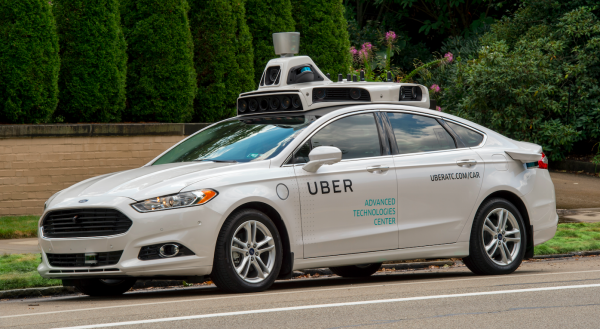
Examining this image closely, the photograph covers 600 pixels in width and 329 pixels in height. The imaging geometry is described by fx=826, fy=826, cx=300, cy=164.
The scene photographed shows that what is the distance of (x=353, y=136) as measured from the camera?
7484 millimetres

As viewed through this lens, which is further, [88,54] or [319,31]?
[319,31]

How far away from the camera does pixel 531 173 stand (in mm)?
8438

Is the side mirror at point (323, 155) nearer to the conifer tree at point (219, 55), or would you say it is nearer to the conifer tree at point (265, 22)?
the conifer tree at point (219, 55)

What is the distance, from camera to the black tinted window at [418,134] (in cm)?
777

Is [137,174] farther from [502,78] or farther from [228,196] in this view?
[502,78]

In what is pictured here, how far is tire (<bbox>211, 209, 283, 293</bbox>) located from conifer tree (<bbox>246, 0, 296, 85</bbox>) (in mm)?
9605

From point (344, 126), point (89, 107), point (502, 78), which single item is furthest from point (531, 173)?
point (502, 78)

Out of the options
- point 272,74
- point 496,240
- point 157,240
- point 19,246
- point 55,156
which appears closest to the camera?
point 157,240

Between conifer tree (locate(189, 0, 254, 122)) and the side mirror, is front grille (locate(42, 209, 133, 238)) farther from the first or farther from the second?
conifer tree (locate(189, 0, 254, 122))

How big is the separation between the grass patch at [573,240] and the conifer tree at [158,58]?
665cm

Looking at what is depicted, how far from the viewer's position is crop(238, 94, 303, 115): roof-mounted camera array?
7707mm

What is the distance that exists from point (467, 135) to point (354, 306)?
9.56ft

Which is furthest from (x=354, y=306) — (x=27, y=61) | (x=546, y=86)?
(x=546, y=86)

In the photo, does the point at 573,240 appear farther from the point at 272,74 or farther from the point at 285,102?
the point at 285,102
